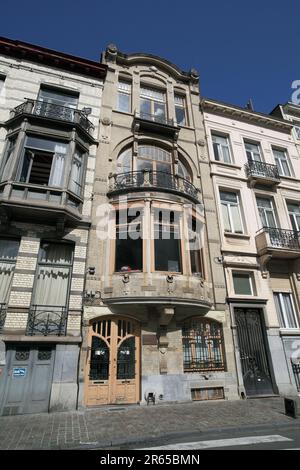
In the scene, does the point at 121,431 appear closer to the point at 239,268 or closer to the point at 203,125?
the point at 239,268

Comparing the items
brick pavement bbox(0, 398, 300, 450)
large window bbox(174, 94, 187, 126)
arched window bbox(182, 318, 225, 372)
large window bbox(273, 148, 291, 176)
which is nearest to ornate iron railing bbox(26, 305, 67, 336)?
brick pavement bbox(0, 398, 300, 450)

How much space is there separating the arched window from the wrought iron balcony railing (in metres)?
10.8

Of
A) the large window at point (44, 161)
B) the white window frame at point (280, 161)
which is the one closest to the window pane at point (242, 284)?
the white window frame at point (280, 161)

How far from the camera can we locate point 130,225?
11.7 m

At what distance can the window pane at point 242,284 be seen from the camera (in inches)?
505

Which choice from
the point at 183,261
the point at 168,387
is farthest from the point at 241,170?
the point at 168,387

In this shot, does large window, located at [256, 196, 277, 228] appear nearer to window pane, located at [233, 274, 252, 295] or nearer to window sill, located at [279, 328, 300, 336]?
window pane, located at [233, 274, 252, 295]

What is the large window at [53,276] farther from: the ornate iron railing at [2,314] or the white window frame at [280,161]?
the white window frame at [280,161]

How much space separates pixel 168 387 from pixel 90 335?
3.55 m

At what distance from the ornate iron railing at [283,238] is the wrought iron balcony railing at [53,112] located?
10956 mm

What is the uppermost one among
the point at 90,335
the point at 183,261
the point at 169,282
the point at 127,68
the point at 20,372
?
the point at 127,68

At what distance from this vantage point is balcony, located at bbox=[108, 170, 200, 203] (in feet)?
39.8

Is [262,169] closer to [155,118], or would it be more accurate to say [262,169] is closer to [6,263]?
[155,118]

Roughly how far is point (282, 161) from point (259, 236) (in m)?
7.41
